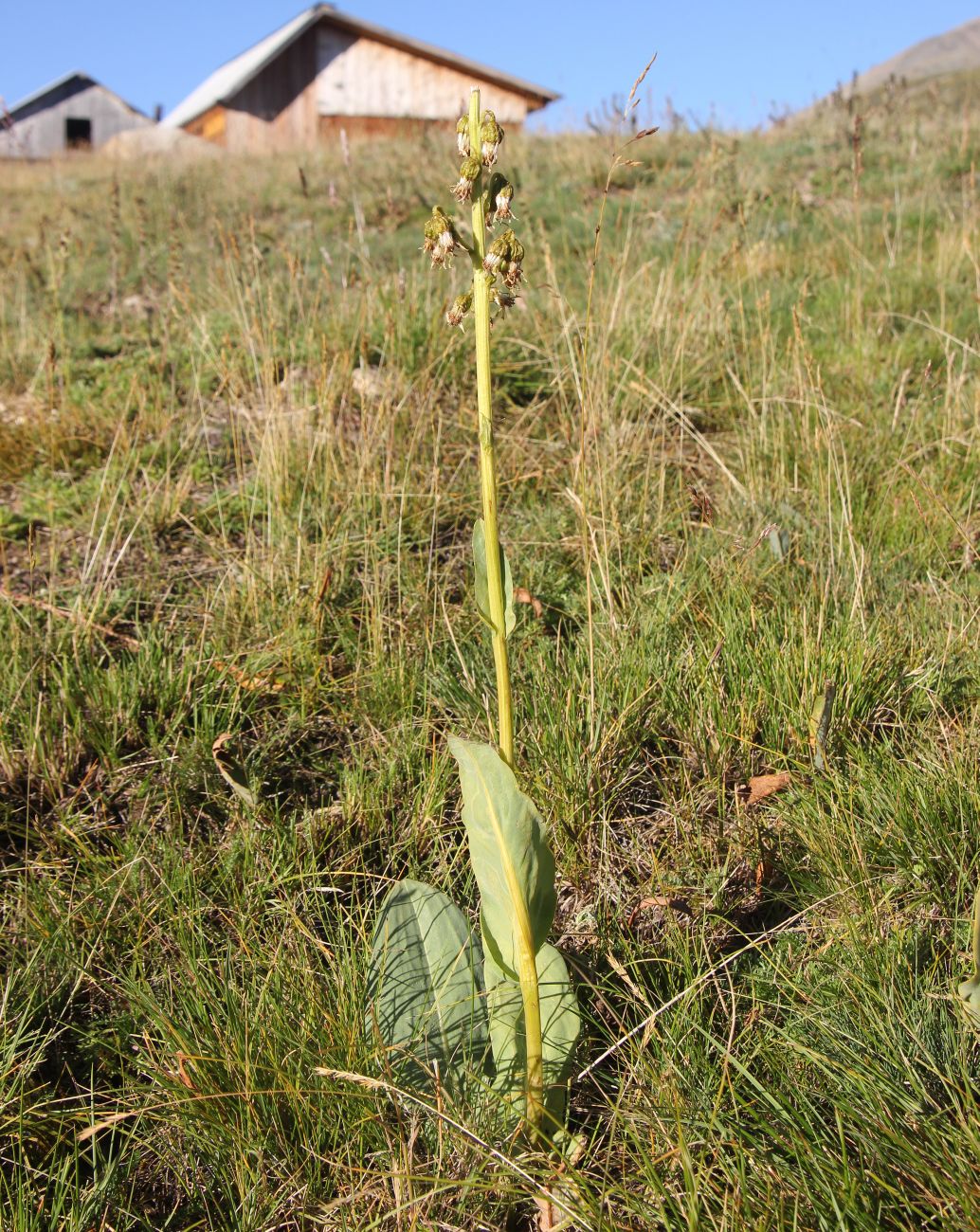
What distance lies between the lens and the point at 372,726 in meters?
2.18

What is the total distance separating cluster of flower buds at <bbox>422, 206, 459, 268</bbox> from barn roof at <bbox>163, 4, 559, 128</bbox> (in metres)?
23.0

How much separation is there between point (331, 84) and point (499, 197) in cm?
2331

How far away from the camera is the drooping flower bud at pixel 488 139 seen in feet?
3.86

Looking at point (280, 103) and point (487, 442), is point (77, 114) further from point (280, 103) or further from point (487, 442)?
point (487, 442)

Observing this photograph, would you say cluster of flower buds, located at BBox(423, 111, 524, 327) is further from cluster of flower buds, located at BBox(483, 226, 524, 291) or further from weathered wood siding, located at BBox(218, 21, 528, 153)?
weathered wood siding, located at BBox(218, 21, 528, 153)

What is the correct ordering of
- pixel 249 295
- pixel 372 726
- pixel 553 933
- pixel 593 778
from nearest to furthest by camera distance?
1. pixel 553 933
2. pixel 593 778
3. pixel 372 726
4. pixel 249 295

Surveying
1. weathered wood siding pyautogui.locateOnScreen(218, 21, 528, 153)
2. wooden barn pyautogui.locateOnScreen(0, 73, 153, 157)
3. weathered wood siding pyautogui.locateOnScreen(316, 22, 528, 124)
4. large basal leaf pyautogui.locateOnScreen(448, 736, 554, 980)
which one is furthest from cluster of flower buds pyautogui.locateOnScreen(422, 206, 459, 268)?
wooden barn pyautogui.locateOnScreen(0, 73, 153, 157)

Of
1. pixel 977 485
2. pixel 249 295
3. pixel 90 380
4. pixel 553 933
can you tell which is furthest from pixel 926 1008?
pixel 90 380

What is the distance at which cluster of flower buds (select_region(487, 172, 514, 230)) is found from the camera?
120 centimetres

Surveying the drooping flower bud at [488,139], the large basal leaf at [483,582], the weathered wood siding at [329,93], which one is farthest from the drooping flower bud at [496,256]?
the weathered wood siding at [329,93]

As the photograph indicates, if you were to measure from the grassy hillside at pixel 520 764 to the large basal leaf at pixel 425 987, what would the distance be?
55mm

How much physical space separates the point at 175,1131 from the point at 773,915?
1071 millimetres

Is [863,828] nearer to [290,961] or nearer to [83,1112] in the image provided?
[290,961]

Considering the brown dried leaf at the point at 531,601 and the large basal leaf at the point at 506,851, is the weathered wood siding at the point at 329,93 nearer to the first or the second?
the brown dried leaf at the point at 531,601
